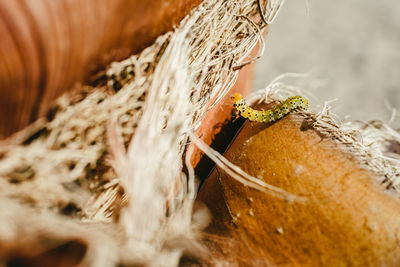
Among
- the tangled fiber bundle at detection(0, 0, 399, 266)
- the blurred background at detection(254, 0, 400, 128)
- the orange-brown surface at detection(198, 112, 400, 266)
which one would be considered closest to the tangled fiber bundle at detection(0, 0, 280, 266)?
the tangled fiber bundle at detection(0, 0, 399, 266)

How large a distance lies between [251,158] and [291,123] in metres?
0.14

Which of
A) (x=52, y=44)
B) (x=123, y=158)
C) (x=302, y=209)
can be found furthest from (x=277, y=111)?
(x=52, y=44)

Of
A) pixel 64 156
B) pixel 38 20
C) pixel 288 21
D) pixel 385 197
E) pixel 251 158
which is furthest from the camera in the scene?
pixel 288 21

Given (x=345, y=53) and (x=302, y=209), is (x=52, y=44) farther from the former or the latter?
(x=345, y=53)

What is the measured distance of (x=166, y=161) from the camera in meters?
0.65

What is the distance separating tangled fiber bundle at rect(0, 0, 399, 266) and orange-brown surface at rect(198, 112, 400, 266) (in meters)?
0.05

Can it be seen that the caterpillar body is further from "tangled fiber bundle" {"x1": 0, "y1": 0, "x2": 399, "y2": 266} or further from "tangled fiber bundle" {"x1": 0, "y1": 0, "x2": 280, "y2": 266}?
"tangled fiber bundle" {"x1": 0, "y1": 0, "x2": 280, "y2": 266}

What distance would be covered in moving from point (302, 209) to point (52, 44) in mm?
627

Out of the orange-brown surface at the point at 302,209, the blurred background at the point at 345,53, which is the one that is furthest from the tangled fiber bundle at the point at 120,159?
the blurred background at the point at 345,53

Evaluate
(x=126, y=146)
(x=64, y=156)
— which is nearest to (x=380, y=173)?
(x=126, y=146)

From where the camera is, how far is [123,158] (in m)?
0.62

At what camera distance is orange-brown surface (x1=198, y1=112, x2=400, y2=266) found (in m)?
0.67

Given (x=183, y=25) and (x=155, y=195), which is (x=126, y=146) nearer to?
(x=155, y=195)

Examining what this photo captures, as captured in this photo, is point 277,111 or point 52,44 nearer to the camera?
→ point 52,44
